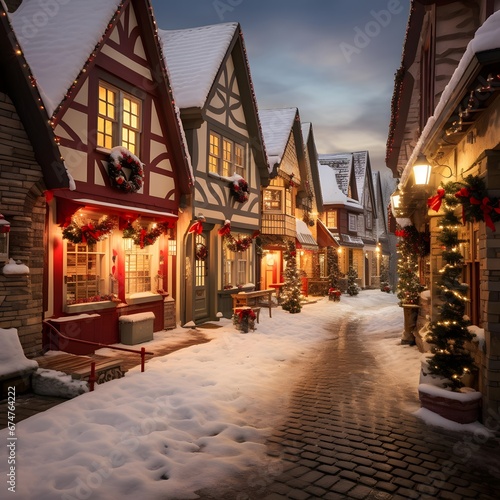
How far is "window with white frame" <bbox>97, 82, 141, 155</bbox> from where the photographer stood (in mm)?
10987

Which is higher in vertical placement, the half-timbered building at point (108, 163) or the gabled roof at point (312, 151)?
the gabled roof at point (312, 151)

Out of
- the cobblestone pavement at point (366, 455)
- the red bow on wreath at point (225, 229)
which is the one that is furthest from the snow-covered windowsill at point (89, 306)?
the red bow on wreath at point (225, 229)

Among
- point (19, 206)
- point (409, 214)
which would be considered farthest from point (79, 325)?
point (409, 214)

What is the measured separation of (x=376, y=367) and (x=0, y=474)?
293 inches

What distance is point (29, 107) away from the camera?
8102 mm

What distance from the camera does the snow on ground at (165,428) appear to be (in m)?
4.50

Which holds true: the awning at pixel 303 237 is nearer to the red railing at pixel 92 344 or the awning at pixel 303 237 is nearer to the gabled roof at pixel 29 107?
the red railing at pixel 92 344

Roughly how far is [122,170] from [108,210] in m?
1.06

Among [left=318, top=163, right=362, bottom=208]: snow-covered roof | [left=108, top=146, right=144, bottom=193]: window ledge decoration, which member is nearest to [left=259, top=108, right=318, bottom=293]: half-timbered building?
[left=318, top=163, right=362, bottom=208]: snow-covered roof

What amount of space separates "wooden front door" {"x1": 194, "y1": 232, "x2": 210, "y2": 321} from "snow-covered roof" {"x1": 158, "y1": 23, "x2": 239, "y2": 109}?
442 cm

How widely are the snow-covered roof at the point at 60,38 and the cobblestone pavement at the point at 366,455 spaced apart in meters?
7.02

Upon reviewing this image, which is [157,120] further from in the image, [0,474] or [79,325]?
[0,474]

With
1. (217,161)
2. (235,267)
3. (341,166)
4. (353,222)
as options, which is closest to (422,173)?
(217,161)

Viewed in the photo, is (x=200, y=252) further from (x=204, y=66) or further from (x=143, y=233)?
(x=204, y=66)
